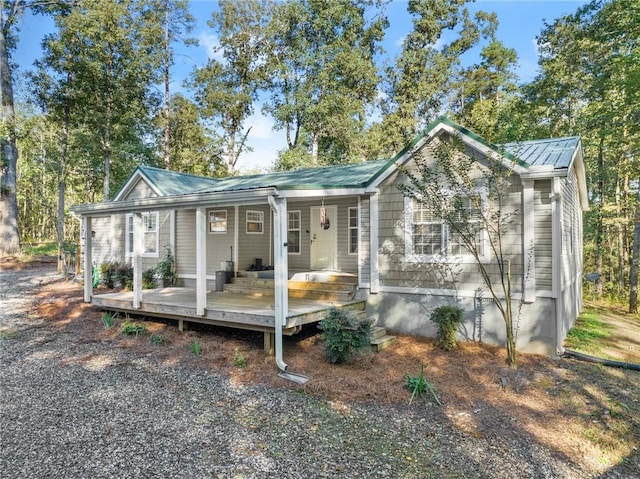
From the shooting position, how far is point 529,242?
6.67 metres

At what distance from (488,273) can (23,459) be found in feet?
23.0

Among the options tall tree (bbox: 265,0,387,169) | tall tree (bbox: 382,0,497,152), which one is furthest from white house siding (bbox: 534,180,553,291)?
tall tree (bbox: 382,0,497,152)

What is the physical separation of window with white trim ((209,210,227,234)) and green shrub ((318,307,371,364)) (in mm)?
6328

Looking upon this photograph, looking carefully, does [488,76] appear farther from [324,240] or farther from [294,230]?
[324,240]

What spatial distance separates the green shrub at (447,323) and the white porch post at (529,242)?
1.21 meters

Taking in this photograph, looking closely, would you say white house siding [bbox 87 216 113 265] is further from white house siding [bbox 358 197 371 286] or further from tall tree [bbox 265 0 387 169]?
tall tree [bbox 265 0 387 169]

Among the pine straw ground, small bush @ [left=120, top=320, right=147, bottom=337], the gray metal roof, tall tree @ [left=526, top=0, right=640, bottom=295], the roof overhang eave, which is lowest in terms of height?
the pine straw ground

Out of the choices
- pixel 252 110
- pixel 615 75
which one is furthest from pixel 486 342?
pixel 252 110

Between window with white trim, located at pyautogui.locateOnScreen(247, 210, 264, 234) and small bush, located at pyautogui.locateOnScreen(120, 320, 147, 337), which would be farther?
window with white trim, located at pyautogui.locateOnScreen(247, 210, 264, 234)

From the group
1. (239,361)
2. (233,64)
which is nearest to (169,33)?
(233,64)

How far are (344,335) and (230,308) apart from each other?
2.53 metres

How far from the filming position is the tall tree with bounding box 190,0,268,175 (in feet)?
73.2

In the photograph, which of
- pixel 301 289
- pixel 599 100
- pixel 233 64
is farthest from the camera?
pixel 233 64

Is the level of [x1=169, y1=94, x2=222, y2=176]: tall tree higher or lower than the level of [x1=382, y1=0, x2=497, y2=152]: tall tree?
lower
